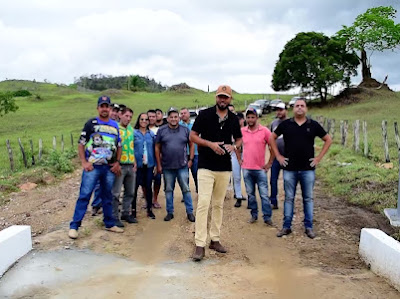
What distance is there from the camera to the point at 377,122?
2277 cm

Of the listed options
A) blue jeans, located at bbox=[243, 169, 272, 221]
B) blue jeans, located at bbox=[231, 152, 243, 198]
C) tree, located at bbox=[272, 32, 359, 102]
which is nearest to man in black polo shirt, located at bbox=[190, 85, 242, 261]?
blue jeans, located at bbox=[243, 169, 272, 221]

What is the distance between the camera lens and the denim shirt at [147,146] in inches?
249

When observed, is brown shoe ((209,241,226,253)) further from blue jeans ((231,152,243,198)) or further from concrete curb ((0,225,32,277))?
blue jeans ((231,152,243,198))

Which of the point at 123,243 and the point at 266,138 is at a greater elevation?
the point at 266,138

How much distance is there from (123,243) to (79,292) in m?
1.58

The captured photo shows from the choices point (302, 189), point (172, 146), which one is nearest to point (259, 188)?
point (302, 189)

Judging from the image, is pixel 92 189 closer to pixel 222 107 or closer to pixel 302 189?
pixel 222 107

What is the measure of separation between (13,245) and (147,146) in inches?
105

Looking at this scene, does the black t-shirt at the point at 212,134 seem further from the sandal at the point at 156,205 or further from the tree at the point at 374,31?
the tree at the point at 374,31

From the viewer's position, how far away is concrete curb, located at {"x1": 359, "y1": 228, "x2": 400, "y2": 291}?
12.8 feet

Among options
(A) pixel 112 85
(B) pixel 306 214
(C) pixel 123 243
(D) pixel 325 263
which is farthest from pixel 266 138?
(A) pixel 112 85

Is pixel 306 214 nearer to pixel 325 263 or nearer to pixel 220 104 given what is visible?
pixel 325 263

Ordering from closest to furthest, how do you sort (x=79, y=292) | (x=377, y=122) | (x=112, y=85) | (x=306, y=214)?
(x=79, y=292), (x=306, y=214), (x=377, y=122), (x=112, y=85)

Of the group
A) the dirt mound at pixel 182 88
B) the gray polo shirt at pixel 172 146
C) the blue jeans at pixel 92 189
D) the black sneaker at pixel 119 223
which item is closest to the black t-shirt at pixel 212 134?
the gray polo shirt at pixel 172 146
